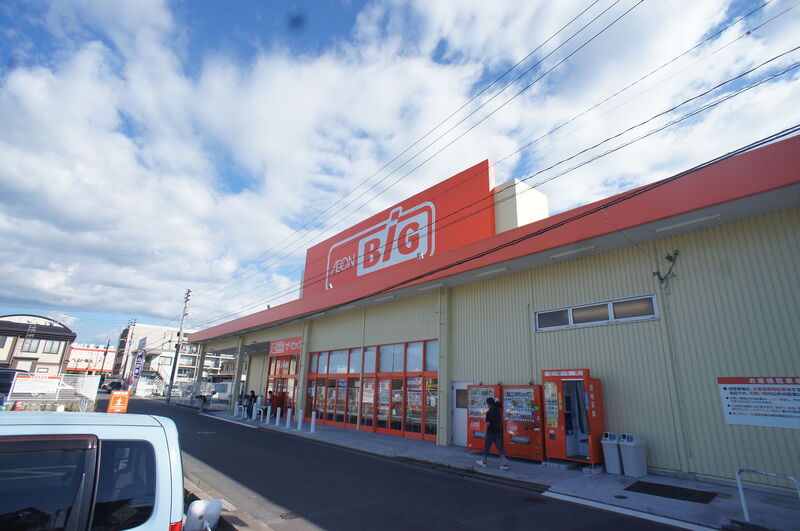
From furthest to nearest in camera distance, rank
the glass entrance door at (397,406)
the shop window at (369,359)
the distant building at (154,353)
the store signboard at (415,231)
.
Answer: the distant building at (154,353)
the shop window at (369,359)
the store signboard at (415,231)
the glass entrance door at (397,406)

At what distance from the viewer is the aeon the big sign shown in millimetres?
19688

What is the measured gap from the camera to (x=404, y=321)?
17625mm

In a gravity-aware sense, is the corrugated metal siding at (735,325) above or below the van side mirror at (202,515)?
above

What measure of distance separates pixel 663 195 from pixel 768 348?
380 cm

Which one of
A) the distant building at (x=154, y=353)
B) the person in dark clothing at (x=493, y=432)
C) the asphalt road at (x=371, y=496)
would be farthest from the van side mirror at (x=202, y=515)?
the distant building at (x=154, y=353)

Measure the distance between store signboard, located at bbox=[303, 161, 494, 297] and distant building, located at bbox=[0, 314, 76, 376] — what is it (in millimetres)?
41740

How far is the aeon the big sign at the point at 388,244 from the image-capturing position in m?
19.7

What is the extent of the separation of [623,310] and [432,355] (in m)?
7.33

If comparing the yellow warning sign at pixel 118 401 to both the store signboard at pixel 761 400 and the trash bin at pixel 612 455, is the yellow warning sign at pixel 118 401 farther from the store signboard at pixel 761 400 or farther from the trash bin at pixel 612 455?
the store signboard at pixel 761 400

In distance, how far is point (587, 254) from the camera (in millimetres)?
11805

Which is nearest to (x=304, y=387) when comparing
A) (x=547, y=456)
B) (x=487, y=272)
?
(x=487, y=272)

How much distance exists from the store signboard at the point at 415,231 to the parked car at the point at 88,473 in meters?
13.5

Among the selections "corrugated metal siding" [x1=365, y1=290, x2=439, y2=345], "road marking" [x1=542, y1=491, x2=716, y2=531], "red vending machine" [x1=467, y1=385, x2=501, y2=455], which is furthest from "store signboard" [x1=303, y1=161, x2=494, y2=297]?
"road marking" [x1=542, y1=491, x2=716, y2=531]

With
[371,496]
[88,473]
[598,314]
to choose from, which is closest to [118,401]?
[371,496]
